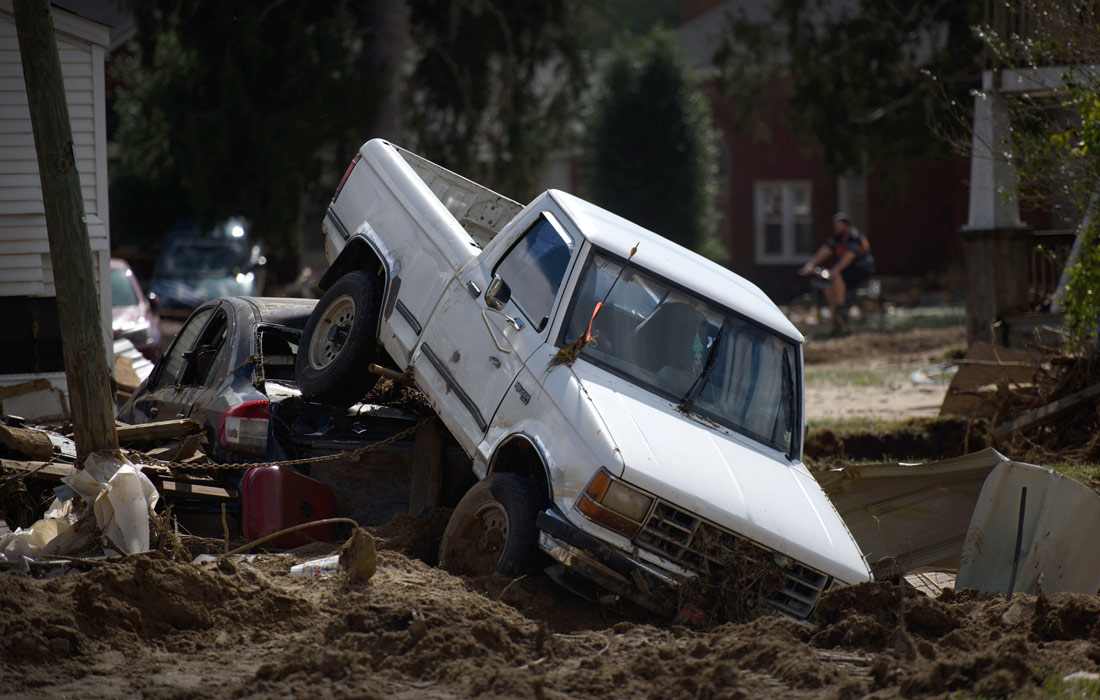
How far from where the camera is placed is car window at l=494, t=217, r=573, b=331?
6277 millimetres

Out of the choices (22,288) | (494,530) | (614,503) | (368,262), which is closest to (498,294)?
(494,530)

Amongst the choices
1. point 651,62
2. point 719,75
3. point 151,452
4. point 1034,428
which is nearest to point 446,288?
point 151,452

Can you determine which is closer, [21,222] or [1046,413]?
[1046,413]

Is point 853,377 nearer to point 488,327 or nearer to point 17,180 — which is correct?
point 488,327

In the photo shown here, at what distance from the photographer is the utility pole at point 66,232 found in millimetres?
6582

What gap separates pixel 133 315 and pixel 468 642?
11218 millimetres

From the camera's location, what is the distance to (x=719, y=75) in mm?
25312

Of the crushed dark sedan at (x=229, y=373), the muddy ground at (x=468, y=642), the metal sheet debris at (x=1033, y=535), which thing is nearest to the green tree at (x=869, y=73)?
the metal sheet debris at (x=1033, y=535)

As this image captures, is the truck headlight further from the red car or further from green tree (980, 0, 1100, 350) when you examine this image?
the red car

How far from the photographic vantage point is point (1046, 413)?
947 cm

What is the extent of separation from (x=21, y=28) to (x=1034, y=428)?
8.05 meters

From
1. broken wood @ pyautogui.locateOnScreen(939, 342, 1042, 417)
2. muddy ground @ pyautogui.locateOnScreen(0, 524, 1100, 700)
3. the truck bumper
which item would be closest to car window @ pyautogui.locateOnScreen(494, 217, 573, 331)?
the truck bumper

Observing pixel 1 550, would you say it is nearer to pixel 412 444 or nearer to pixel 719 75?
pixel 412 444

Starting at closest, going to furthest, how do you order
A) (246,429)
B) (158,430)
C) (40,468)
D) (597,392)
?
1. (597,392)
2. (40,468)
3. (246,429)
4. (158,430)
